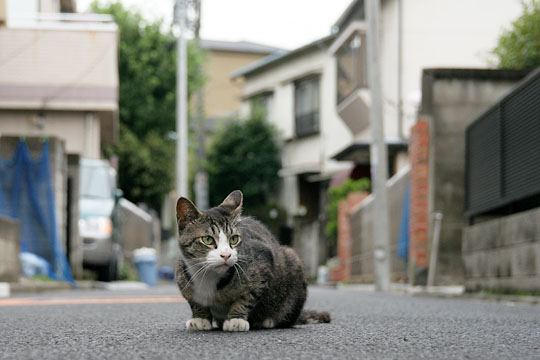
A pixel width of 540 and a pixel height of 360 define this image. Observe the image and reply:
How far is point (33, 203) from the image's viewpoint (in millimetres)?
16062

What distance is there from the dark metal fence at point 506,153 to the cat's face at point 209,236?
5636mm

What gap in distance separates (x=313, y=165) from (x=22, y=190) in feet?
57.8

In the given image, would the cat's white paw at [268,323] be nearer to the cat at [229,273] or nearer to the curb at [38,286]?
the cat at [229,273]

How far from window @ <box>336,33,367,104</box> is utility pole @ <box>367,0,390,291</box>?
7.54 m

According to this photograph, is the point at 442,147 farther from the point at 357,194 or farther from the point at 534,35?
Answer: the point at 357,194

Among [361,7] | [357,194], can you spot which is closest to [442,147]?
[357,194]

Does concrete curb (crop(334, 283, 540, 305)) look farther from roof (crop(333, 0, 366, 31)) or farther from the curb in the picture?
roof (crop(333, 0, 366, 31))

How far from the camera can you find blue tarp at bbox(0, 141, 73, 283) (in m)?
16.0

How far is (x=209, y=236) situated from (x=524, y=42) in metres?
11.5

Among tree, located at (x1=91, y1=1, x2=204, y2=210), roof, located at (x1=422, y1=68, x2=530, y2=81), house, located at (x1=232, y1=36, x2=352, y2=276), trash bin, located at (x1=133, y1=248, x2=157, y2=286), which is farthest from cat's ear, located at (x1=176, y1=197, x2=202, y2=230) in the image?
tree, located at (x1=91, y1=1, x2=204, y2=210)

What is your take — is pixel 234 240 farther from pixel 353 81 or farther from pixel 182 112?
pixel 182 112

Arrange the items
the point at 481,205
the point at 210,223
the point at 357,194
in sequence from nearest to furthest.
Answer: the point at 210,223
the point at 481,205
the point at 357,194

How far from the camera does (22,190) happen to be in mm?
16141

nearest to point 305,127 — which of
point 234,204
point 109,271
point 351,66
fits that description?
point 351,66
